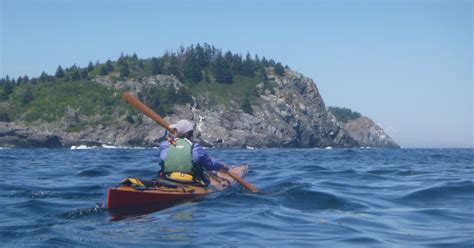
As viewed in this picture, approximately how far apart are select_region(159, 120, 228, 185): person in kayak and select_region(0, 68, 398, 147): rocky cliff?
61.1m

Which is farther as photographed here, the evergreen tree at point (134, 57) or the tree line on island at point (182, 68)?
the evergreen tree at point (134, 57)

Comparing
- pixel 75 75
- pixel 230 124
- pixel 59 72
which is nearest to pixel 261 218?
pixel 230 124

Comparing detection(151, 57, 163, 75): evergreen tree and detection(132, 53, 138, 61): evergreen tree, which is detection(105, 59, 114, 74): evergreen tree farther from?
detection(132, 53, 138, 61): evergreen tree

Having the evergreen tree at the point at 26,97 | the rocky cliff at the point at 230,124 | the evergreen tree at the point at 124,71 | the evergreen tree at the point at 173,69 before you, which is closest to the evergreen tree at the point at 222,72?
the rocky cliff at the point at 230,124

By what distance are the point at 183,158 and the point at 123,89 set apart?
91896 mm

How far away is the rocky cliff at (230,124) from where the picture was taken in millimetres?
82812

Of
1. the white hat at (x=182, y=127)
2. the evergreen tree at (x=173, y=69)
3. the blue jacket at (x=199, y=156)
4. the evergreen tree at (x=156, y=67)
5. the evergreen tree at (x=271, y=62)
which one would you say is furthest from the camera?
the evergreen tree at (x=271, y=62)

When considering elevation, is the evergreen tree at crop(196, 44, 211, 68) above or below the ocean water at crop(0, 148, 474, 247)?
above

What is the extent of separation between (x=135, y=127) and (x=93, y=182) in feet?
237

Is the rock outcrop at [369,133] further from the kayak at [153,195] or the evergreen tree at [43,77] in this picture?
the kayak at [153,195]

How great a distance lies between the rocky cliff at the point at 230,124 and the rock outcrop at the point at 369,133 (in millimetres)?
32353

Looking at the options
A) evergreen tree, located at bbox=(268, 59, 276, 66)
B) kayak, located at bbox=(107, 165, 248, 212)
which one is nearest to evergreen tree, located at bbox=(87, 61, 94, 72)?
evergreen tree, located at bbox=(268, 59, 276, 66)

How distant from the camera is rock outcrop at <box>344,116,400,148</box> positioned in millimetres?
159500

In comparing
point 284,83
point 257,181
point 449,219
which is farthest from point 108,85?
point 449,219
